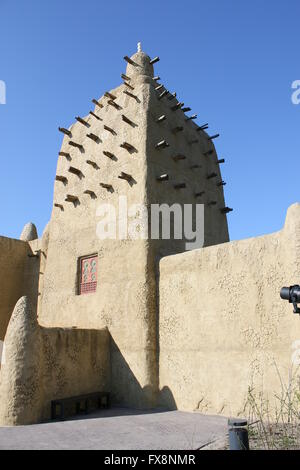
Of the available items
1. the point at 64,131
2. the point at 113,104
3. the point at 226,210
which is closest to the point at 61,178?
the point at 64,131

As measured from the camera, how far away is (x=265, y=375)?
720cm

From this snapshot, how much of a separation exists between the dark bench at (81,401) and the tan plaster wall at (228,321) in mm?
1423

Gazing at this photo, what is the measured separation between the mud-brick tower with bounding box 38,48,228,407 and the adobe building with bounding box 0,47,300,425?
0.03 meters

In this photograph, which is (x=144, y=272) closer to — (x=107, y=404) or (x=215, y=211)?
(x=107, y=404)

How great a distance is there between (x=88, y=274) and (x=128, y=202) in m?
2.29

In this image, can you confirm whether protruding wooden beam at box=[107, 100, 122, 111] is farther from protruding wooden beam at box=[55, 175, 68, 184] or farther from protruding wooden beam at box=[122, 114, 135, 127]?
protruding wooden beam at box=[55, 175, 68, 184]

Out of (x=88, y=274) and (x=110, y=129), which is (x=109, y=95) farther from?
(x=88, y=274)

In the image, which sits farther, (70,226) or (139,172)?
(70,226)

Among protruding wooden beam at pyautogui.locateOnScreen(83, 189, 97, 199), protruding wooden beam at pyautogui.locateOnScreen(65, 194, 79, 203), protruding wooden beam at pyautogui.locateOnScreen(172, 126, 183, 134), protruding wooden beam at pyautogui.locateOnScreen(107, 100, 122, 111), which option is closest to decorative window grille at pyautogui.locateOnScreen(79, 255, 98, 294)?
protruding wooden beam at pyautogui.locateOnScreen(83, 189, 97, 199)

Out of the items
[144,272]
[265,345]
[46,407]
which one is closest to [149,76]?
[144,272]

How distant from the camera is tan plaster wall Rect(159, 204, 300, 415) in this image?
7137mm

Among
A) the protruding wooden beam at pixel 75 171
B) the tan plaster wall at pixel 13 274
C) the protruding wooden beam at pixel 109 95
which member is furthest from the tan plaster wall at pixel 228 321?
the tan plaster wall at pixel 13 274
